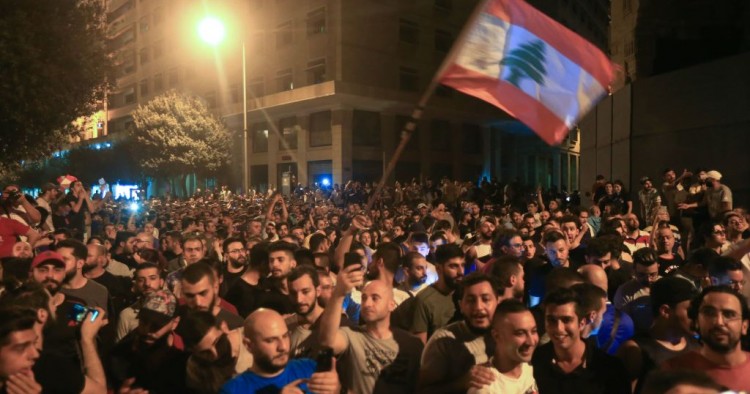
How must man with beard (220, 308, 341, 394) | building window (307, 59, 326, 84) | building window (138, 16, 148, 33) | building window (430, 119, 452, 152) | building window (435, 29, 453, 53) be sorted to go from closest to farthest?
man with beard (220, 308, 341, 394)
building window (307, 59, 326, 84)
building window (435, 29, 453, 53)
building window (430, 119, 452, 152)
building window (138, 16, 148, 33)

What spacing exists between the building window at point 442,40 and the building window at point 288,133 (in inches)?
435

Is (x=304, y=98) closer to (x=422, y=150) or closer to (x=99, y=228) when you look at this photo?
(x=422, y=150)

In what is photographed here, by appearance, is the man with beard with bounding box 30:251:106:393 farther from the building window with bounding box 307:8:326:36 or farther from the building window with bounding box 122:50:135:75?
the building window with bounding box 122:50:135:75

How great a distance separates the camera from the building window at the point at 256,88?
1504 inches

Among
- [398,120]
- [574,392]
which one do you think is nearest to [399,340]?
[574,392]

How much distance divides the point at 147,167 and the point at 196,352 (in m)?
36.9

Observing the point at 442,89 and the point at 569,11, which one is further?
the point at 569,11

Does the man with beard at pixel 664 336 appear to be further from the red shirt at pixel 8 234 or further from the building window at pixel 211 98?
the building window at pixel 211 98

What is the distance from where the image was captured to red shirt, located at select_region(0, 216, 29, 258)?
6.37m

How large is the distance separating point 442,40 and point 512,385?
124 ft

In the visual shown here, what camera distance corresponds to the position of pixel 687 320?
3758 mm

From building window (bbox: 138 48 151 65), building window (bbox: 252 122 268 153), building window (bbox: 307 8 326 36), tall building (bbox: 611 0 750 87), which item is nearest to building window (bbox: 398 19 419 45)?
building window (bbox: 307 8 326 36)

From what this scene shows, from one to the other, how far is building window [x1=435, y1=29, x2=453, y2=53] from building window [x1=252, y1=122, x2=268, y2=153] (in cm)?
1309

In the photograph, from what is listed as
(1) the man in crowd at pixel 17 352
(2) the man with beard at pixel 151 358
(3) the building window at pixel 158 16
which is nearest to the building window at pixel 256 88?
(3) the building window at pixel 158 16
